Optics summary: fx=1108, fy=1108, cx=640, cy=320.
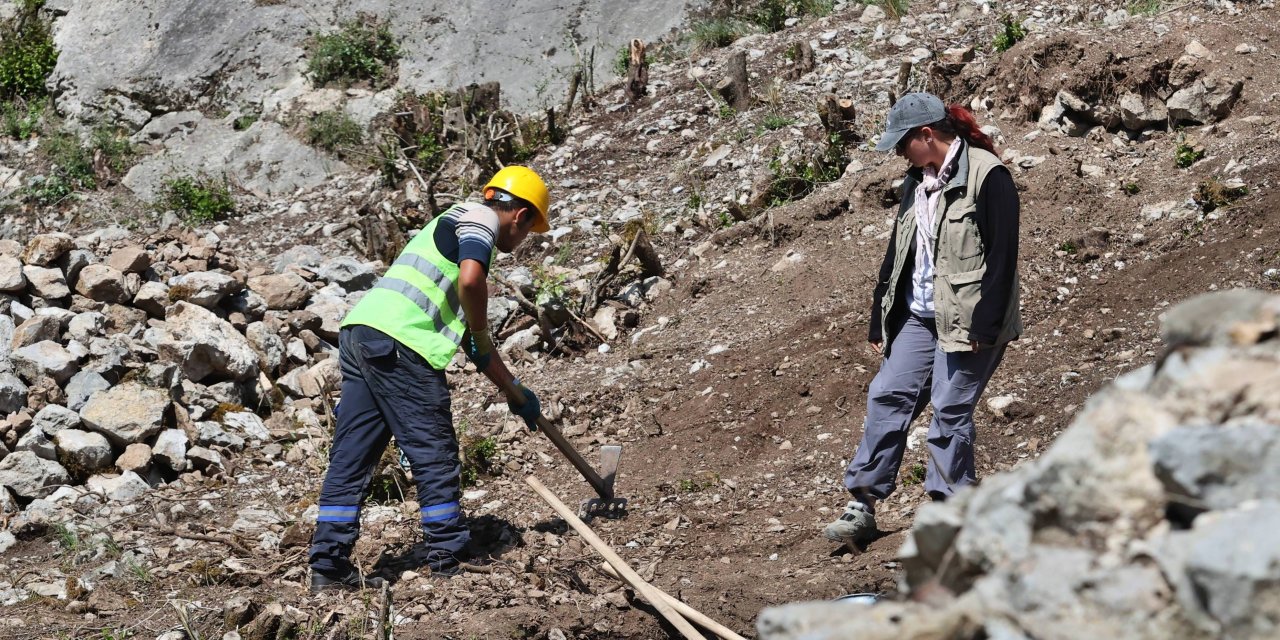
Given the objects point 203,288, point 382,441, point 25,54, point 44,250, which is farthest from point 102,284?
point 25,54

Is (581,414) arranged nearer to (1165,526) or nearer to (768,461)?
(768,461)

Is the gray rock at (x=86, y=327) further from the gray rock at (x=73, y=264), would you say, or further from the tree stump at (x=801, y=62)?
the tree stump at (x=801, y=62)

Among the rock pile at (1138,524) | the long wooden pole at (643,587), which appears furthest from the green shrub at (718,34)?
the rock pile at (1138,524)

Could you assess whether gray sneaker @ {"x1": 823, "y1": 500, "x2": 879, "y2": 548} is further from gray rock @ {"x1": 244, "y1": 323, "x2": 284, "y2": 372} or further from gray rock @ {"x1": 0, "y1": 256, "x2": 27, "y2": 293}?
gray rock @ {"x1": 0, "y1": 256, "x2": 27, "y2": 293}

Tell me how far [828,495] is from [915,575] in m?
2.97

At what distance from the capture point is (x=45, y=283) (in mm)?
6340

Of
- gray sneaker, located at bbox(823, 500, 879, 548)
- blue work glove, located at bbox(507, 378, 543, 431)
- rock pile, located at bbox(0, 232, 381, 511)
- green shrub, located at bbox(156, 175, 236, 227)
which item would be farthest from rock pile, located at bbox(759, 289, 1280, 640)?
green shrub, located at bbox(156, 175, 236, 227)

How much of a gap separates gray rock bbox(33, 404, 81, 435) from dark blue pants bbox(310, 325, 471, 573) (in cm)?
211

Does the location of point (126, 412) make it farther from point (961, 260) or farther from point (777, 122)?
point (777, 122)

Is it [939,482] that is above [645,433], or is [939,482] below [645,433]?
above

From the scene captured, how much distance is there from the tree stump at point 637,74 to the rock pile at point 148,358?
350cm

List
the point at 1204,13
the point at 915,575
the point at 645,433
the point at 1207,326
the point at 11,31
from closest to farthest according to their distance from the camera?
1. the point at 1207,326
2. the point at 915,575
3. the point at 645,433
4. the point at 1204,13
5. the point at 11,31

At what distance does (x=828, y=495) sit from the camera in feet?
15.2

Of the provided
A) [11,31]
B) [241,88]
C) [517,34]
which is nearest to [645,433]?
[517,34]
